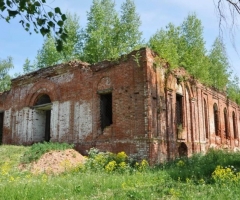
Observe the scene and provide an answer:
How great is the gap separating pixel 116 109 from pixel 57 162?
11.4 feet

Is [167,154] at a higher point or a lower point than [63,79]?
lower

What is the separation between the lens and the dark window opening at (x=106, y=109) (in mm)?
14636

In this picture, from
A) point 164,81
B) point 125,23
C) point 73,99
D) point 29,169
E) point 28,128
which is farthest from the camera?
point 125,23

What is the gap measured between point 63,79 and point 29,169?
575 centimetres

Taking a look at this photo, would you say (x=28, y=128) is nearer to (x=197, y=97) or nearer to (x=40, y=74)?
(x=40, y=74)

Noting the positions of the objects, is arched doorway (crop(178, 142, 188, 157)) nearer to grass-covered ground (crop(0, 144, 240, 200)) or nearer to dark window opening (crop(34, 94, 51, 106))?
grass-covered ground (crop(0, 144, 240, 200))

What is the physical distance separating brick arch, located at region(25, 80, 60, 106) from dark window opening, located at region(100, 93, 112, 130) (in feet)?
9.55

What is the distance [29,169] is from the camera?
39.8 ft

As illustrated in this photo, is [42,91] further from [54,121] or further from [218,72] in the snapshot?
[218,72]

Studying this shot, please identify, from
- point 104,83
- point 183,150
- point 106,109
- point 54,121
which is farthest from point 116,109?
point 183,150

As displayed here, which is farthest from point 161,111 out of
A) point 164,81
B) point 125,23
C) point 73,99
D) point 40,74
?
point 125,23

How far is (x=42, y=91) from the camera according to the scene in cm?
1725

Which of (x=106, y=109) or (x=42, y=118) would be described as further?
(x=42, y=118)

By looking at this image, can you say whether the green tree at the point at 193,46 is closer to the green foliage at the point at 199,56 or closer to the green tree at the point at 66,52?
the green foliage at the point at 199,56
